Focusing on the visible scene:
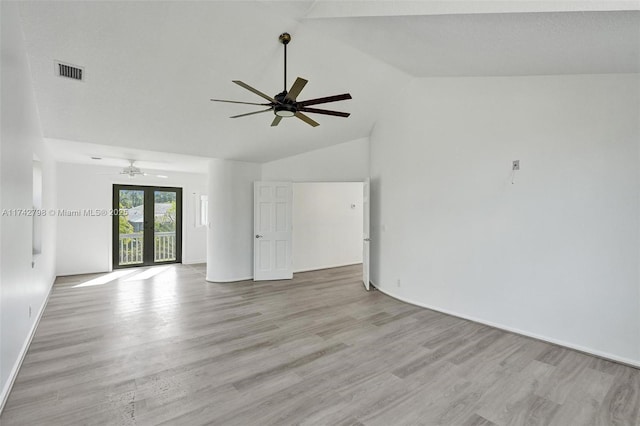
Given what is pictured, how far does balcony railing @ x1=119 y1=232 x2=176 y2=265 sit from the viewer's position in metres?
7.55

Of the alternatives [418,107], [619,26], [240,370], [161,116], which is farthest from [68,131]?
[619,26]

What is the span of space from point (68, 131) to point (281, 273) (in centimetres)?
418

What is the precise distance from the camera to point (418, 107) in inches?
180

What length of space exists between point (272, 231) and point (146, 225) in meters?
3.81

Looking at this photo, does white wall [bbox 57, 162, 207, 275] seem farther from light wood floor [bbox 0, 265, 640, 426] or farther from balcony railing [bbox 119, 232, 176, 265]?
light wood floor [bbox 0, 265, 640, 426]

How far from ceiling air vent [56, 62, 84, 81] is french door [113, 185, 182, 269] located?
16.4ft

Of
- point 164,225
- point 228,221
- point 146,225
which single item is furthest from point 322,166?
point 146,225

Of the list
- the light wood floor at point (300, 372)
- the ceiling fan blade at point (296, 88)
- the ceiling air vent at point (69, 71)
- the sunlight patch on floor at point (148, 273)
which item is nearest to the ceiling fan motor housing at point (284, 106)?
the ceiling fan blade at point (296, 88)

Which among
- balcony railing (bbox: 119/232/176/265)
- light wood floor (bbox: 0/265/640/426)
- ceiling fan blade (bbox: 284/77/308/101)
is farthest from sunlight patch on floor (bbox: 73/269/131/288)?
ceiling fan blade (bbox: 284/77/308/101)

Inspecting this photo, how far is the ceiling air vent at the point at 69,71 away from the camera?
2.95 meters

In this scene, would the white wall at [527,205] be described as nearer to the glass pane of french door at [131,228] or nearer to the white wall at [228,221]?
the white wall at [228,221]

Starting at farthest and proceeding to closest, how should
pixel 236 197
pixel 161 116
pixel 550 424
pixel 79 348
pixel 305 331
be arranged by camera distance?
pixel 236 197 < pixel 161 116 < pixel 305 331 < pixel 79 348 < pixel 550 424

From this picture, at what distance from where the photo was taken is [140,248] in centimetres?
774

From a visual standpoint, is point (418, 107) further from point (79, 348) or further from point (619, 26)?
point (79, 348)
